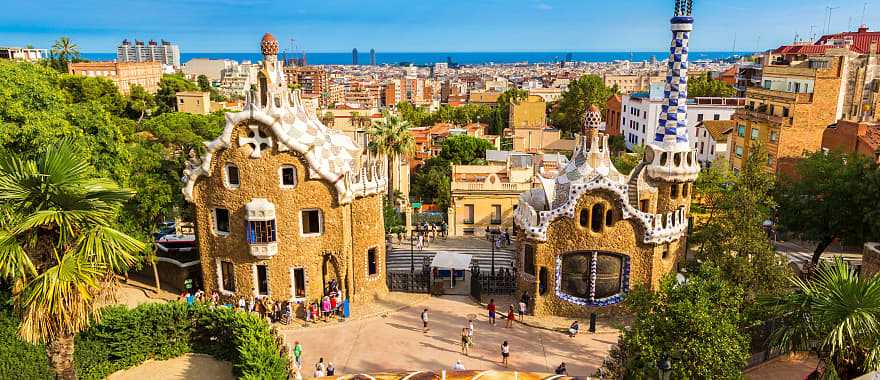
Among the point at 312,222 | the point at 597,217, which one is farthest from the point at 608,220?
the point at 312,222

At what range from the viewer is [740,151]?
5609cm

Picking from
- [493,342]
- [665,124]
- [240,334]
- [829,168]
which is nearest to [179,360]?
[240,334]

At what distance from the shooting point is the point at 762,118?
2044 inches

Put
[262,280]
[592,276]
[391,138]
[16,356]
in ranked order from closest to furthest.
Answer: [16,356] → [592,276] → [262,280] → [391,138]

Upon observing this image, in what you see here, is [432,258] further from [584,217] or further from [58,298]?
[58,298]

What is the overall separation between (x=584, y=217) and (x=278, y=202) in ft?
48.4

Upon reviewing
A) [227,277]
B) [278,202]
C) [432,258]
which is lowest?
[432,258]

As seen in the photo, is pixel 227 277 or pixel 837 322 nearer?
pixel 837 322

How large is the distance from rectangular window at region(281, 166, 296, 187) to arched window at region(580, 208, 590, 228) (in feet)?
45.7

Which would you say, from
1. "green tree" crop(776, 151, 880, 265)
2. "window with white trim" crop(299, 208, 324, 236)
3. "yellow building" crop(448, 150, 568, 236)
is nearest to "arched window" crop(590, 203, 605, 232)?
"window with white trim" crop(299, 208, 324, 236)

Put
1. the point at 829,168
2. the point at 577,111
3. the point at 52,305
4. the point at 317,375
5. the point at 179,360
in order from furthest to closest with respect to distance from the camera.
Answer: the point at 577,111 < the point at 829,168 < the point at 179,360 < the point at 317,375 < the point at 52,305

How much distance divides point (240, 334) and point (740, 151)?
49.2 m

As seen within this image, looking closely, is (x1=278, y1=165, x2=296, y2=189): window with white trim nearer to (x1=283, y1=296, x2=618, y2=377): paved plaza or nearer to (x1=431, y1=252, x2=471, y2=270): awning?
(x1=283, y1=296, x2=618, y2=377): paved plaza

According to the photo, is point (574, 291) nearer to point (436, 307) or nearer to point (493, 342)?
point (493, 342)
